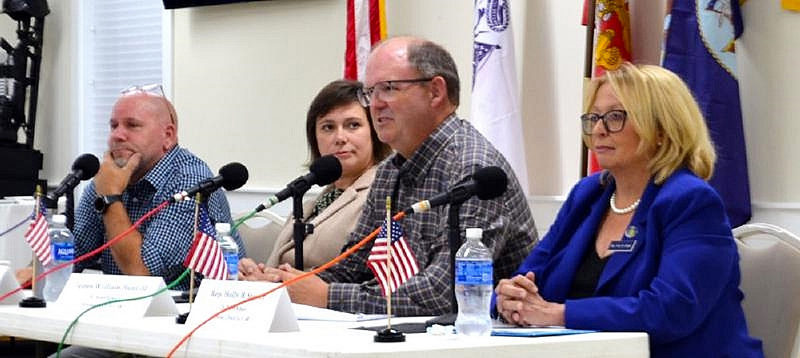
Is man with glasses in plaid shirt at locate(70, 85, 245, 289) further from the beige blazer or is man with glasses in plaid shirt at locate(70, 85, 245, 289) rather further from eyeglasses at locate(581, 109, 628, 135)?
eyeglasses at locate(581, 109, 628, 135)

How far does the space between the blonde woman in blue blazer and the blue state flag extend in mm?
1057

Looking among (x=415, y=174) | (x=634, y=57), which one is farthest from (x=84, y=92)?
(x=415, y=174)

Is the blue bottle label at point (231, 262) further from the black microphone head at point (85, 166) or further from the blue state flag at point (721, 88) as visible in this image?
the blue state flag at point (721, 88)

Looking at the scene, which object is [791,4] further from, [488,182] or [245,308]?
[245,308]

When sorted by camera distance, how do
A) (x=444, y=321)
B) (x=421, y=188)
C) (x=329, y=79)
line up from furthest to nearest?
1. (x=329, y=79)
2. (x=421, y=188)
3. (x=444, y=321)

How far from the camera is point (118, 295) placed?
2.82 m

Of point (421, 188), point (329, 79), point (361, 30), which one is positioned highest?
point (361, 30)

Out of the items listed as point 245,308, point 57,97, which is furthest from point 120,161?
point 57,97

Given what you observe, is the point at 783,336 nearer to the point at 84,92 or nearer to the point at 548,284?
the point at 548,284

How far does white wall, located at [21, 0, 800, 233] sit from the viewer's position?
3.91m

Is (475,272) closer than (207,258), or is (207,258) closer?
(475,272)

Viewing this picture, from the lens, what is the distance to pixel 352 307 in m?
2.96

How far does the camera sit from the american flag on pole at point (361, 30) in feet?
16.5

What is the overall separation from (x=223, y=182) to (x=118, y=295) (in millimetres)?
351
